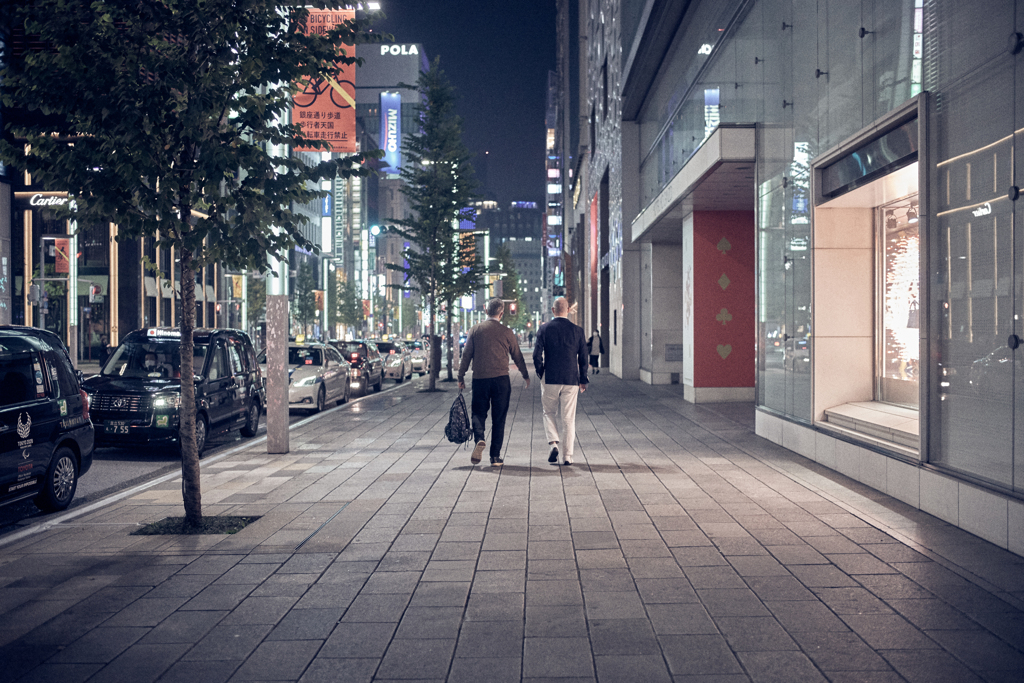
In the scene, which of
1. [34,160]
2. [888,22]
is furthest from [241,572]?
[888,22]

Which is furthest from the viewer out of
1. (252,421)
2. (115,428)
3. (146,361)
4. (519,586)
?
(252,421)

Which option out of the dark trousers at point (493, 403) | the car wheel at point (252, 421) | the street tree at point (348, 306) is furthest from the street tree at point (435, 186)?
the street tree at point (348, 306)

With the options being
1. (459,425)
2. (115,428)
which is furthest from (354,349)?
(459,425)

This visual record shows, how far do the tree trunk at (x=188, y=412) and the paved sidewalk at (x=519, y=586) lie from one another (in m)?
0.38

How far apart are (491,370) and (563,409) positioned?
3.23 ft

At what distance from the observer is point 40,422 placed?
7.70 metres

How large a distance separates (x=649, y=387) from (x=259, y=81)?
19100 mm

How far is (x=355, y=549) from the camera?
6066 millimetres

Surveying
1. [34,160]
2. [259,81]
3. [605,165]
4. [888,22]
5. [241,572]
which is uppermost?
[605,165]

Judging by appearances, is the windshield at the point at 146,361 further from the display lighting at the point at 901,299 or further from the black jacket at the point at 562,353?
the display lighting at the point at 901,299

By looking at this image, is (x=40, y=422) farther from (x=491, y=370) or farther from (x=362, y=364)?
(x=362, y=364)

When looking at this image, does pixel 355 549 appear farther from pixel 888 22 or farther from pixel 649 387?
pixel 649 387

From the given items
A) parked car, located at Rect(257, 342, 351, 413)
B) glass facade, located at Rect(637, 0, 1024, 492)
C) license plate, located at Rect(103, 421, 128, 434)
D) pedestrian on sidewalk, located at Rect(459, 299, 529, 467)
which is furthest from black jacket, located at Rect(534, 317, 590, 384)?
parked car, located at Rect(257, 342, 351, 413)

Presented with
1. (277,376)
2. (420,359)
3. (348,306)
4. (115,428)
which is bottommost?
(115,428)
